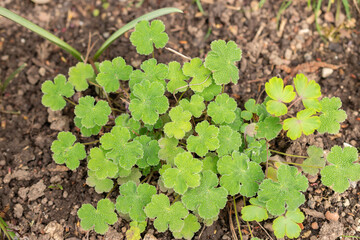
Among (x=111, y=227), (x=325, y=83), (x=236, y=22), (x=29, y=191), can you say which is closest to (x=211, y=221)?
(x=111, y=227)

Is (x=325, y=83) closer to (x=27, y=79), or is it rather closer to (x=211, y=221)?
(x=211, y=221)

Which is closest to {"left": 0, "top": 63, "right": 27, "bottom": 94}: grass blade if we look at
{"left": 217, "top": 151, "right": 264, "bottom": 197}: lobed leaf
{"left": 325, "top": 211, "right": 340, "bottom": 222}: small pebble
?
{"left": 217, "top": 151, "right": 264, "bottom": 197}: lobed leaf

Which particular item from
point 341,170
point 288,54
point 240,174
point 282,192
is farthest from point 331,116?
point 288,54

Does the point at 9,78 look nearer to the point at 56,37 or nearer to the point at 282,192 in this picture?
the point at 56,37

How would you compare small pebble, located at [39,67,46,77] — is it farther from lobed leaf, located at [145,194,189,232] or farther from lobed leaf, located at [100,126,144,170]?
lobed leaf, located at [145,194,189,232]

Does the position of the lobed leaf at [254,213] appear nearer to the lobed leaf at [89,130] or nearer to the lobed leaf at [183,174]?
the lobed leaf at [183,174]

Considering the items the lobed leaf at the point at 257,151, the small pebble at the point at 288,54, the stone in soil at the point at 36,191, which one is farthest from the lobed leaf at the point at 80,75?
the small pebble at the point at 288,54
